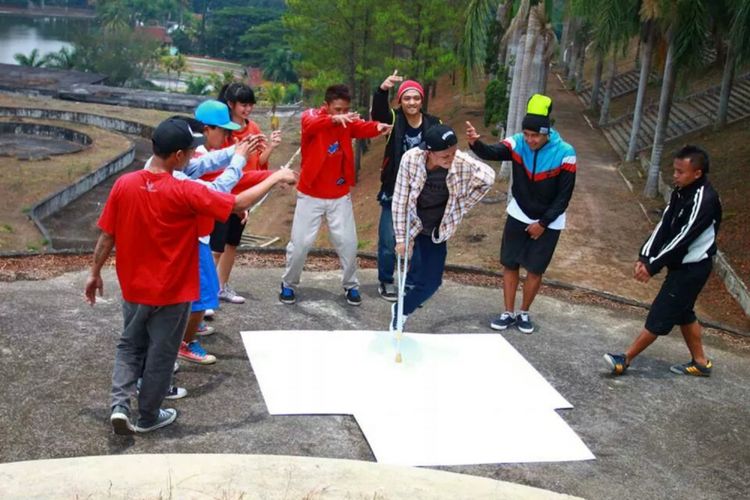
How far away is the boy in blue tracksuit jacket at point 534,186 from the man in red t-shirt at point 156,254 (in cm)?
257

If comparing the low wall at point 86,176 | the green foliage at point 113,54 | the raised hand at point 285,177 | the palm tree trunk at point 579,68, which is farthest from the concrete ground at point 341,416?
the green foliage at point 113,54

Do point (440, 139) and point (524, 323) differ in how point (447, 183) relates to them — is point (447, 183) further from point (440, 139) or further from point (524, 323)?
point (524, 323)

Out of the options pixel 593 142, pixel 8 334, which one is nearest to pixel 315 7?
pixel 593 142

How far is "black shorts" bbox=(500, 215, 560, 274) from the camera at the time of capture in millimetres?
6738

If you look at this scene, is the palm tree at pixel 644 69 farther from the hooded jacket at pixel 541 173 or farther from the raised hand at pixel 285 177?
the raised hand at pixel 285 177

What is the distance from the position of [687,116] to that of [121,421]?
2666 centimetres

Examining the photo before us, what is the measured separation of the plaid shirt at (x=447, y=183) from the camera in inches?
243

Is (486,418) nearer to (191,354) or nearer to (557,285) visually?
(191,354)

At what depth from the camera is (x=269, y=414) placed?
5.12 meters

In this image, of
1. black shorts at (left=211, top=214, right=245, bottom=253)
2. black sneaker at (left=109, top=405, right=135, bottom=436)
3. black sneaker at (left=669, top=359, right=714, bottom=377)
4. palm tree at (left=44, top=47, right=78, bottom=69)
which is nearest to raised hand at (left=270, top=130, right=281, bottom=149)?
black shorts at (left=211, top=214, right=245, bottom=253)

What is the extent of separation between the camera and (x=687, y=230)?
584cm

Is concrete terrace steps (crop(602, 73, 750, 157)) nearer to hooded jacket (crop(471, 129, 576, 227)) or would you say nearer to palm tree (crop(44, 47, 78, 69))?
hooded jacket (crop(471, 129, 576, 227))

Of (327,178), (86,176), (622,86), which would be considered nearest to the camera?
(327,178)

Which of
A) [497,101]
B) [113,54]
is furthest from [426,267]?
[113,54]
